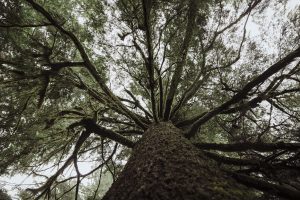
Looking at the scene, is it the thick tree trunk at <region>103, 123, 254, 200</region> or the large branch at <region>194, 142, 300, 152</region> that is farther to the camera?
the large branch at <region>194, 142, 300, 152</region>

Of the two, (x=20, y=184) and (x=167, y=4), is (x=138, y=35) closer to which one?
(x=167, y=4)

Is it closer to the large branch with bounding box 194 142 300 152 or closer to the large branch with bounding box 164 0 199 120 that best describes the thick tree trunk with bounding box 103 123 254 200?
the large branch with bounding box 194 142 300 152

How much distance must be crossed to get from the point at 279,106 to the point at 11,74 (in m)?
5.44

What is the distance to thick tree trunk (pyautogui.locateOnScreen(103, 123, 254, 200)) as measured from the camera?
1.69 m

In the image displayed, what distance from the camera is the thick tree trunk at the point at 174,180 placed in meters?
1.69

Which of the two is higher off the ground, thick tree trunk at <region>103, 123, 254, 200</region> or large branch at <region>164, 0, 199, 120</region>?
large branch at <region>164, 0, 199, 120</region>

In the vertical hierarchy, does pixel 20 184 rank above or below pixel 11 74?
below

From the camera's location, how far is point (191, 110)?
7383mm

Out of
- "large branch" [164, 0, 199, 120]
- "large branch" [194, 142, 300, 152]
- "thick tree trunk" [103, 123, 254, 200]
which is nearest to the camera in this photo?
"thick tree trunk" [103, 123, 254, 200]

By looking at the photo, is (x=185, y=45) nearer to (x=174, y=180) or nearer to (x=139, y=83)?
(x=139, y=83)

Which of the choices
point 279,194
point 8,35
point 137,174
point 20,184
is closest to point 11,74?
point 8,35

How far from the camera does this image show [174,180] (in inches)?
75.0

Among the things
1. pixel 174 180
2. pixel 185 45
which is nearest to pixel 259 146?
pixel 174 180

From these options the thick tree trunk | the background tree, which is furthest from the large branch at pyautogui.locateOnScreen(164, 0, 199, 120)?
the thick tree trunk
